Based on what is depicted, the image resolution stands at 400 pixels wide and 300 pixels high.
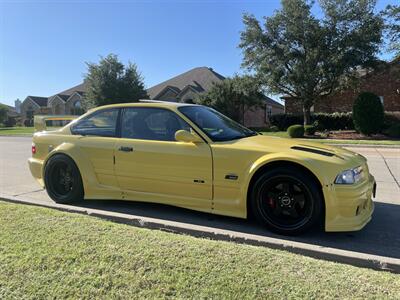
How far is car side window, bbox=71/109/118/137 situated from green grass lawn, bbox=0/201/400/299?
1.89 metres

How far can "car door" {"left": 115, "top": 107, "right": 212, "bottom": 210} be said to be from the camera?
473 centimetres

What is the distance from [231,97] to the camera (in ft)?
106

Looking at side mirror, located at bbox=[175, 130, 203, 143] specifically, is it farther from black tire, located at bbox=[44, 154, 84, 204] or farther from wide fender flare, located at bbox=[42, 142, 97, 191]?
black tire, located at bbox=[44, 154, 84, 204]

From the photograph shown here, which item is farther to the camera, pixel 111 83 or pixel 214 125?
pixel 111 83

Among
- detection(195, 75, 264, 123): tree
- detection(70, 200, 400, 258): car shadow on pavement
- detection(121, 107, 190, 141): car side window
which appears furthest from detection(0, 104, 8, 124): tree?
detection(121, 107, 190, 141): car side window

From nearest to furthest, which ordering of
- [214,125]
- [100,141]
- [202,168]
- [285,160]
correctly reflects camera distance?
[285,160] < [202,168] < [214,125] < [100,141]

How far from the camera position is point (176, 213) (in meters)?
5.28

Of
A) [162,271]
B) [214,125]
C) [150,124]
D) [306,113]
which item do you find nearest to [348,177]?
[214,125]

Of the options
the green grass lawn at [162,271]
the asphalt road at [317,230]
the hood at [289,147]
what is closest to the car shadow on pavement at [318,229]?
the asphalt road at [317,230]

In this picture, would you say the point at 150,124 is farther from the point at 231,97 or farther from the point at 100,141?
the point at 231,97

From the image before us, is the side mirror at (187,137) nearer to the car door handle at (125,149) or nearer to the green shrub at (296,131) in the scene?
the car door handle at (125,149)

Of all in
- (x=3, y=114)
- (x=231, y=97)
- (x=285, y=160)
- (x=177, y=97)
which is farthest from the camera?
(x=3, y=114)

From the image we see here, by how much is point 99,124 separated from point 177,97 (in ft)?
113

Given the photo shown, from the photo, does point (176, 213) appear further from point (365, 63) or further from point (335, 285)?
point (365, 63)
